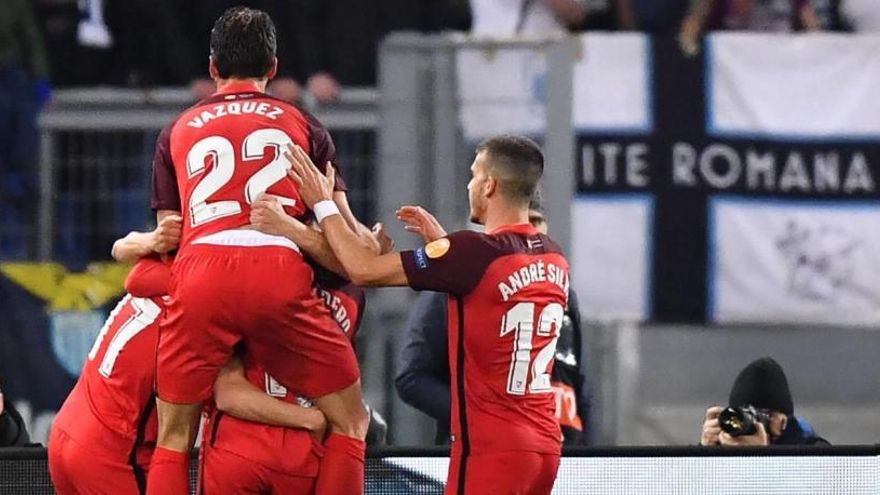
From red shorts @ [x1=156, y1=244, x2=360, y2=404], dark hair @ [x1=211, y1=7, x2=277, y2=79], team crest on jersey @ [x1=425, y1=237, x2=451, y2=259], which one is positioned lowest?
red shorts @ [x1=156, y1=244, x2=360, y2=404]

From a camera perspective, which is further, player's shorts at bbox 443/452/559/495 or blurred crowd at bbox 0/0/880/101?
blurred crowd at bbox 0/0/880/101

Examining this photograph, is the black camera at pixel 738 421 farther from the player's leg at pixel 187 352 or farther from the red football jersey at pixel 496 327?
the player's leg at pixel 187 352

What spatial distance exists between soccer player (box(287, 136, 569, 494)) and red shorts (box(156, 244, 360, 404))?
0.65 ft

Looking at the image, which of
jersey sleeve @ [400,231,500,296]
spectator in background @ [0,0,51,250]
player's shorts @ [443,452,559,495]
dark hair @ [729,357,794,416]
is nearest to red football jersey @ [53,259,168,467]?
jersey sleeve @ [400,231,500,296]

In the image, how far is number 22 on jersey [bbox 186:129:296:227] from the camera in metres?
6.75

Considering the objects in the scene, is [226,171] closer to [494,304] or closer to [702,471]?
[494,304]

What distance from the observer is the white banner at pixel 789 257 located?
1123 centimetres

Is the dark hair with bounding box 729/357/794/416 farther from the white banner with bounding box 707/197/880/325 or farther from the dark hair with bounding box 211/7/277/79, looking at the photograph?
the white banner with bounding box 707/197/880/325

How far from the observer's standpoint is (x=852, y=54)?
1132 centimetres

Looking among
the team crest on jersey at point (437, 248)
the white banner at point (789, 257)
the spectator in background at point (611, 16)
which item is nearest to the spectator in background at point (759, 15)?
the spectator in background at point (611, 16)

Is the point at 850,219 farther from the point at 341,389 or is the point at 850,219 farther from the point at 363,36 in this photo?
the point at 341,389

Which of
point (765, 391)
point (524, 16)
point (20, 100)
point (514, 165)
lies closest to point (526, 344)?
point (514, 165)

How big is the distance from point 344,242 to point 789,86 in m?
5.08

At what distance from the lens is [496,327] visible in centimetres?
682
